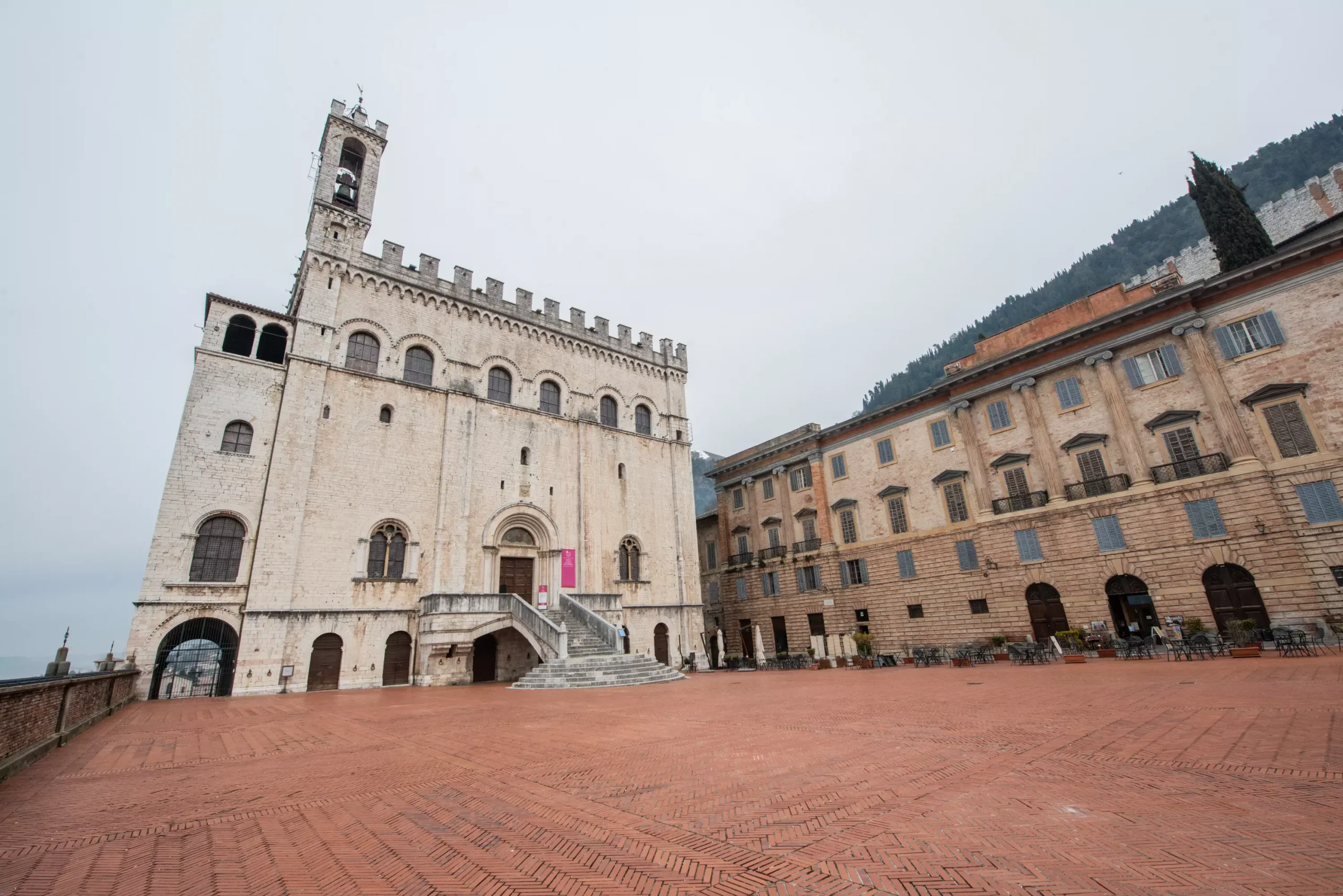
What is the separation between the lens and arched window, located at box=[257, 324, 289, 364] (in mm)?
21531

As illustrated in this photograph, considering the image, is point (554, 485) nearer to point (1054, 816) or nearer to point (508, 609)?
point (508, 609)

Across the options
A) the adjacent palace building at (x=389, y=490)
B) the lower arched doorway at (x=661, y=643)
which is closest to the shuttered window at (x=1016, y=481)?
the adjacent palace building at (x=389, y=490)

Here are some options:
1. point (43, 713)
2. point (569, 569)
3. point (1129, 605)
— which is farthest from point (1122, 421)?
point (43, 713)

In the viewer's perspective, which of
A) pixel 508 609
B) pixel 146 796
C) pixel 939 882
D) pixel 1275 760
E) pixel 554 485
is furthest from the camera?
pixel 554 485

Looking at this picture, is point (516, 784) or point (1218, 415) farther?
point (1218, 415)

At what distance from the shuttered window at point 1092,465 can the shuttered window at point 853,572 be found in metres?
10.3

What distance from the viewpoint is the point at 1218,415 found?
1912 centimetres

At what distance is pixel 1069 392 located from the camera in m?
22.9

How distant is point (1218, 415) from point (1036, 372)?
5.95 metres

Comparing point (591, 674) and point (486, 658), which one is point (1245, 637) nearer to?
point (591, 674)

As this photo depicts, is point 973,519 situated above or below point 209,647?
above

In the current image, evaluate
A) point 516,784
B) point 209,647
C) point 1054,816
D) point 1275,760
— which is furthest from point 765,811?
point 209,647

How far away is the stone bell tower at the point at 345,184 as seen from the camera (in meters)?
23.0

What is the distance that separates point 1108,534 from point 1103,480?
205 cm
